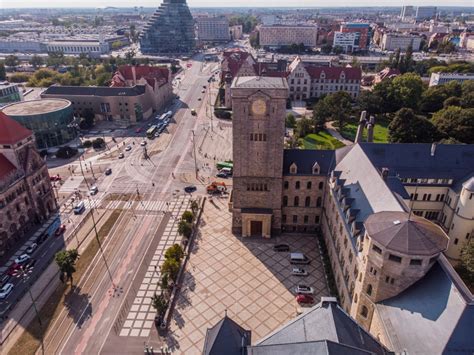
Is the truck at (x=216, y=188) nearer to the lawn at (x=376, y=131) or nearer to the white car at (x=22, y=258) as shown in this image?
the white car at (x=22, y=258)

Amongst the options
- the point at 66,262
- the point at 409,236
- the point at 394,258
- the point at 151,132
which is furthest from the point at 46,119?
the point at 409,236

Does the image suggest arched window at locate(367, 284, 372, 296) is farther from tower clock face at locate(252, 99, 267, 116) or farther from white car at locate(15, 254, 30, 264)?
white car at locate(15, 254, 30, 264)

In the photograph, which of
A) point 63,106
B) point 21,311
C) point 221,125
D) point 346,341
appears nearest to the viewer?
point 346,341

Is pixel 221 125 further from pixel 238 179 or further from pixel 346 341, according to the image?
pixel 346 341

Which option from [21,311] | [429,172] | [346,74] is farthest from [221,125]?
[21,311]

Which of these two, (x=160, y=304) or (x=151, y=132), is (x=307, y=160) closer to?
(x=160, y=304)

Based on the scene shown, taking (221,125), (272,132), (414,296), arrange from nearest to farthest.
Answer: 1. (414,296)
2. (272,132)
3. (221,125)

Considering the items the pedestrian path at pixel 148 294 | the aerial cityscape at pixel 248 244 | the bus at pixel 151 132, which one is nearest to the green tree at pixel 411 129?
the aerial cityscape at pixel 248 244
